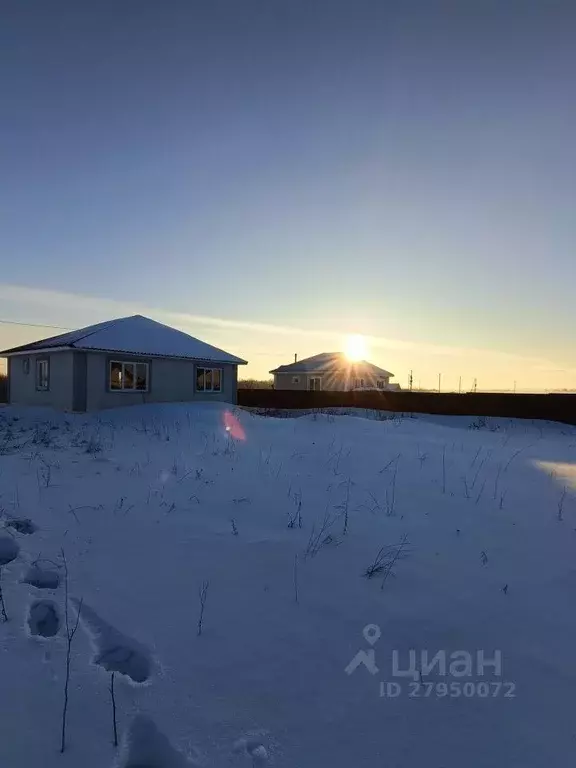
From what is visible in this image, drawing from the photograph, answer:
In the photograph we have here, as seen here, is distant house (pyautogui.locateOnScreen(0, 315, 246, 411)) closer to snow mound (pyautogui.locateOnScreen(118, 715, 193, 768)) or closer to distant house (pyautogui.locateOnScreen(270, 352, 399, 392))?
snow mound (pyautogui.locateOnScreen(118, 715, 193, 768))

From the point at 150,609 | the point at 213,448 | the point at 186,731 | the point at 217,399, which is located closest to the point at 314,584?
the point at 150,609

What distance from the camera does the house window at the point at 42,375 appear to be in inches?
792

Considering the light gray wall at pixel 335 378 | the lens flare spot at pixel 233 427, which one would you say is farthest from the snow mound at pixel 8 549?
the light gray wall at pixel 335 378

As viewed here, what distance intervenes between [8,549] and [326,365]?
4324cm

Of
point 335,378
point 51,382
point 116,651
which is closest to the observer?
point 116,651

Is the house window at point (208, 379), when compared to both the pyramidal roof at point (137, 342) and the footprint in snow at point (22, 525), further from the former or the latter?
the footprint in snow at point (22, 525)

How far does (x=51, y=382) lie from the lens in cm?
1967

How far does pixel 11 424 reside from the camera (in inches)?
631

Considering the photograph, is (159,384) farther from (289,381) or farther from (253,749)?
(289,381)

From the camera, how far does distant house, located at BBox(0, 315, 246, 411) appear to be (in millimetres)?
18578

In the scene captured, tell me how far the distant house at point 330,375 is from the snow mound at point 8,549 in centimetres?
4140

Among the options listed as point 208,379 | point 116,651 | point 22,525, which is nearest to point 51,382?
point 208,379

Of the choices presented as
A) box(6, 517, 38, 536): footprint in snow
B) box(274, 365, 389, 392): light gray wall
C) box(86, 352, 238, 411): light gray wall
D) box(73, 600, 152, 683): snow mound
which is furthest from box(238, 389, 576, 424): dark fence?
box(73, 600, 152, 683): snow mound

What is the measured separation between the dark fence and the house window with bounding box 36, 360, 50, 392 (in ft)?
47.0
